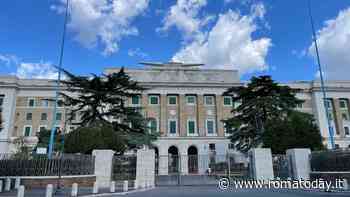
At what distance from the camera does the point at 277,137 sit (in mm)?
22266

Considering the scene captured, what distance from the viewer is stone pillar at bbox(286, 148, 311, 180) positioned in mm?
16266

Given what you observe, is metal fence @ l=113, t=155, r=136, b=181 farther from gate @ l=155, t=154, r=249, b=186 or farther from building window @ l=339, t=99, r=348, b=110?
building window @ l=339, t=99, r=348, b=110

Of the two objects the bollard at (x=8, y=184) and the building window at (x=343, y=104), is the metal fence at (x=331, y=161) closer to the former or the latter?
the bollard at (x=8, y=184)

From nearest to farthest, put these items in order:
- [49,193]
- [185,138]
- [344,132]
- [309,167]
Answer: [49,193] → [309,167] → [185,138] → [344,132]

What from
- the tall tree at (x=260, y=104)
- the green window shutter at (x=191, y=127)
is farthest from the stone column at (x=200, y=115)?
the tall tree at (x=260, y=104)

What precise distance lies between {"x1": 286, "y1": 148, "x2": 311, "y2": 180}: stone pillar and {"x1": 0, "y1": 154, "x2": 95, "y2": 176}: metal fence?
1168 centimetres

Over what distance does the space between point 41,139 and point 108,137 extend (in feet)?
54.3

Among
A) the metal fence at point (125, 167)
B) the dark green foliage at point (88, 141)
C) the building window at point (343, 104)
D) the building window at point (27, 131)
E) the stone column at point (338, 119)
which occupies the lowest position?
the metal fence at point (125, 167)

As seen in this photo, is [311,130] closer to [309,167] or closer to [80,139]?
[309,167]

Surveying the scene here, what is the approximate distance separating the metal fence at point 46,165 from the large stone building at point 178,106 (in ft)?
88.6

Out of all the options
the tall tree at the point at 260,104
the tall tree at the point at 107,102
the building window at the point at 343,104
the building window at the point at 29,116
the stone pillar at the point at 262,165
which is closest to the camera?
the stone pillar at the point at 262,165

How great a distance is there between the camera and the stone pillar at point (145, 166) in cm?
1628

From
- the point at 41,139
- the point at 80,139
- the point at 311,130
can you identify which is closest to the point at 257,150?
the point at 311,130

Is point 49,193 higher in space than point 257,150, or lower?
lower
